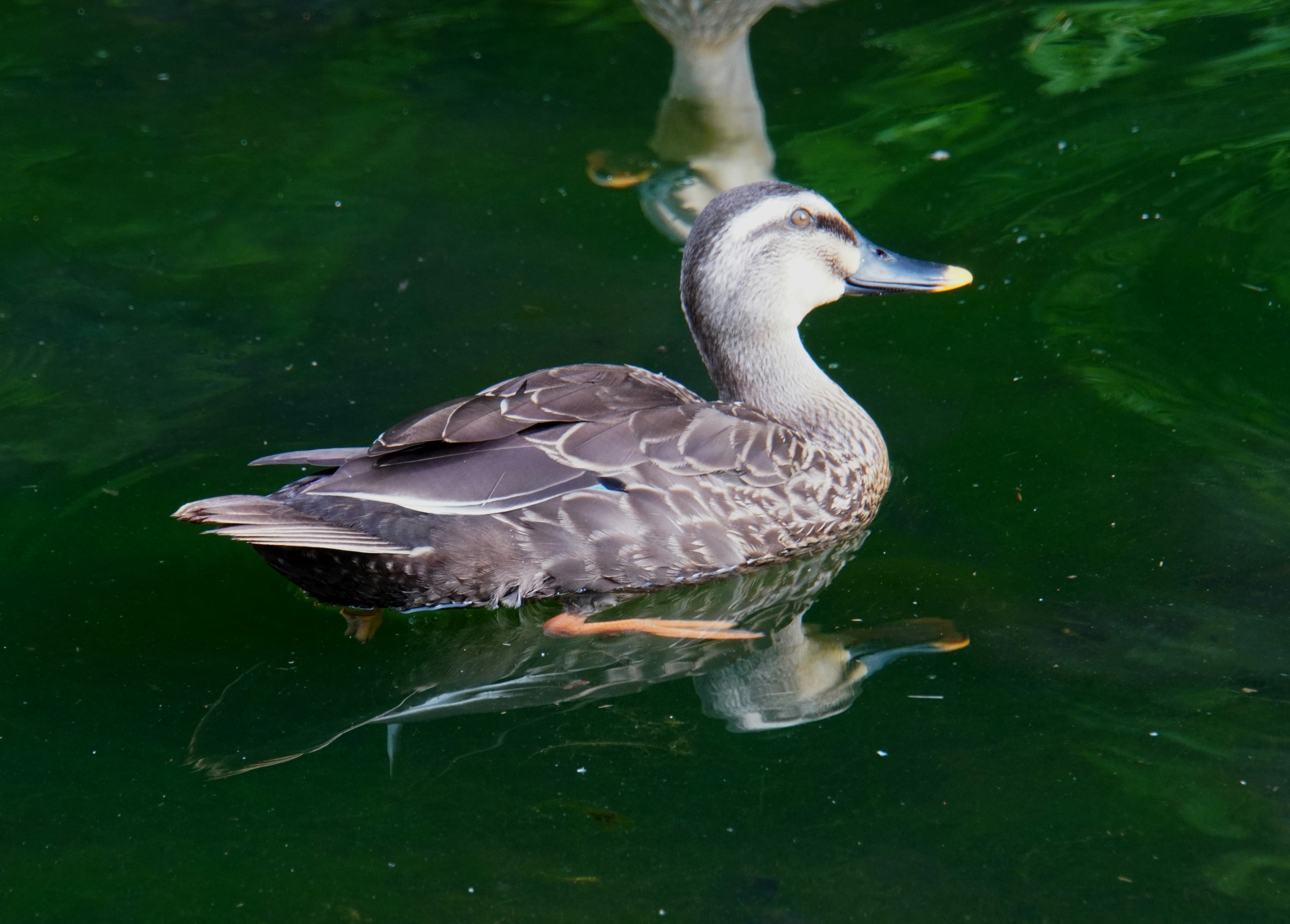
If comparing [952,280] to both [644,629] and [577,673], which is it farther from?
[577,673]

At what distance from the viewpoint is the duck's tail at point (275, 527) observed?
4055 mm

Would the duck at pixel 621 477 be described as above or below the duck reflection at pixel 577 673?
above

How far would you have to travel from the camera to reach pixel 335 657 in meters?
4.29

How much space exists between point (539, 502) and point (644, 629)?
49 centimetres

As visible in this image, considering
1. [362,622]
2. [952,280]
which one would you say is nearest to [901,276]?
[952,280]

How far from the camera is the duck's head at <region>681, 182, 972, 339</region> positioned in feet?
15.6

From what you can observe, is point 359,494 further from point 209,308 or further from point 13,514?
point 209,308

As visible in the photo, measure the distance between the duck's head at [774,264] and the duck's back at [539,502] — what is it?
40 centimetres

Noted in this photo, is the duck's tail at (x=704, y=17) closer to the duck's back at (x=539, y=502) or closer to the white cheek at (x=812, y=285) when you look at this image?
the white cheek at (x=812, y=285)

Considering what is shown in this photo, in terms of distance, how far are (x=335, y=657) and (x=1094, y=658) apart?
2.17 meters

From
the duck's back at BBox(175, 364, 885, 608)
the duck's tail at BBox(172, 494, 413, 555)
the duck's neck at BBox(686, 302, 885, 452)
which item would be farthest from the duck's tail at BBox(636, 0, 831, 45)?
the duck's tail at BBox(172, 494, 413, 555)

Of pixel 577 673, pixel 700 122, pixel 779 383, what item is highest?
pixel 700 122

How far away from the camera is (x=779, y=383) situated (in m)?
4.96

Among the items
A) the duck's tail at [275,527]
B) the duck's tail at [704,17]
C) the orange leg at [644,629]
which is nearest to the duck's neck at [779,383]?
the orange leg at [644,629]
